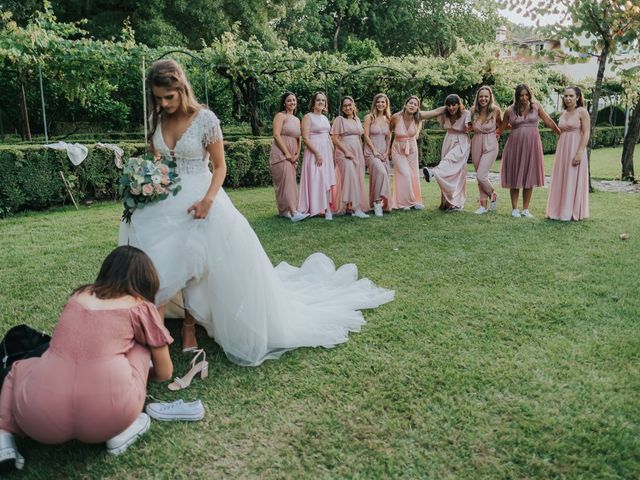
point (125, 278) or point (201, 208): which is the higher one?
point (201, 208)

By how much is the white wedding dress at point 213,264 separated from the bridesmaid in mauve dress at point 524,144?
5.55 metres

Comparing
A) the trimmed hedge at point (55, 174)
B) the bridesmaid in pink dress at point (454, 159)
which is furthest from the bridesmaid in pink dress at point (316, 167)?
the trimmed hedge at point (55, 174)

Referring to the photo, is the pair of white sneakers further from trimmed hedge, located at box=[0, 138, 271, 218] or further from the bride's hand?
trimmed hedge, located at box=[0, 138, 271, 218]

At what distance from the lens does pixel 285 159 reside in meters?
8.79

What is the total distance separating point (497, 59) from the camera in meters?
17.2

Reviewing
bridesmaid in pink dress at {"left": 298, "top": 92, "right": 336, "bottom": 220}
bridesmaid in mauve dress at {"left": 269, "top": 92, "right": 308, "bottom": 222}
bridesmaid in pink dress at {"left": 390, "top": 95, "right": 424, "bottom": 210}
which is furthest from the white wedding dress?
bridesmaid in pink dress at {"left": 390, "top": 95, "right": 424, "bottom": 210}

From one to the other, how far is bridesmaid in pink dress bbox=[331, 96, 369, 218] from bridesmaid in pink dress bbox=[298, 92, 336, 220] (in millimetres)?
162

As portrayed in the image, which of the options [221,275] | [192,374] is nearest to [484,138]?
[221,275]

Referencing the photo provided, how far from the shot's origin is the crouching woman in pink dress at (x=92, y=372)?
2.51 meters

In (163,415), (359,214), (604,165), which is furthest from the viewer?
(604,165)

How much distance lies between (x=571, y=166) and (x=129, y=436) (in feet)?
24.3

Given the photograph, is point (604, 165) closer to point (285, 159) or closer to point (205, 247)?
point (285, 159)

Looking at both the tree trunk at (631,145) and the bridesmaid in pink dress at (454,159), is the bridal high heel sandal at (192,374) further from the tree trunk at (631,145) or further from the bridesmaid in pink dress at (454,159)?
the tree trunk at (631,145)

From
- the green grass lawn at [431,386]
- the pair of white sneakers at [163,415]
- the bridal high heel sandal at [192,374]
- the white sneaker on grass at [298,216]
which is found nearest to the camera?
the green grass lawn at [431,386]
